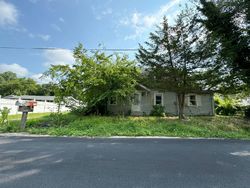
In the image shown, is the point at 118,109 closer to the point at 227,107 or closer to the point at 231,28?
the point at 231,28

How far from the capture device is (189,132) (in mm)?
9508

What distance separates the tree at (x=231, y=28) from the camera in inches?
475

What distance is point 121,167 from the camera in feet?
13.4

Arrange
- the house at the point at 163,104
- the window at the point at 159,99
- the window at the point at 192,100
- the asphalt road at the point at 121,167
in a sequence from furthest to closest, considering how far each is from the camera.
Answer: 1. the window at the point at 192,100
2. the window at the point at 159,99
3. the house at the point at 163,104
4. the asphalt road at the point at 121,167

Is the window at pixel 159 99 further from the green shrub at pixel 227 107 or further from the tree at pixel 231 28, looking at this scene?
the tree at pixel 231 28

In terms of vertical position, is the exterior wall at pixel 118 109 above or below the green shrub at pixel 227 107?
below

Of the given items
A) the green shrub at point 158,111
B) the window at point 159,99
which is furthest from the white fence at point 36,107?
the window at point 159,99

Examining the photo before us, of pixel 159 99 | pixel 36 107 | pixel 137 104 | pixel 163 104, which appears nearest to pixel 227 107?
pixel 163 104

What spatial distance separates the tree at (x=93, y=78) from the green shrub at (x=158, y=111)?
411cm

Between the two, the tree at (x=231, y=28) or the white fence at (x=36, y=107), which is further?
the white fence at (x=36, y=107)

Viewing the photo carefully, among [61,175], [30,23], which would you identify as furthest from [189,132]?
[30,23]

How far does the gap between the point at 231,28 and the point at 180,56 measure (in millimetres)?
4498

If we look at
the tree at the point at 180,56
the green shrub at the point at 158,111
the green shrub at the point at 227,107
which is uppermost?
the tree at the point at 180,56

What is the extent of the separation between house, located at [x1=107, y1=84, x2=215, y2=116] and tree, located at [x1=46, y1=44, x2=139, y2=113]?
3.43 m
